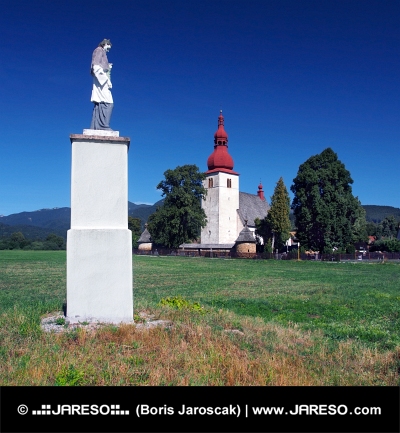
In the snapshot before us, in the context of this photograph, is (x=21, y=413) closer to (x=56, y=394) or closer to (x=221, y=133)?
(x=56, y=394)

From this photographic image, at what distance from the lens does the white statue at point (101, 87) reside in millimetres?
8922

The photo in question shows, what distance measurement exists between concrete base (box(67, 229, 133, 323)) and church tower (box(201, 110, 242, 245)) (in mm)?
67357

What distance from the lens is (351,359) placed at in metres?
6.57

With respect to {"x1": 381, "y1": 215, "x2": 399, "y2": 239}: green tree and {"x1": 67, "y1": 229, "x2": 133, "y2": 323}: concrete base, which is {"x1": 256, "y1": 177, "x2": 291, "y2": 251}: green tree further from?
{"x1": 67, "y1": 229, "x2": 133, "y2": 323}: concrete base

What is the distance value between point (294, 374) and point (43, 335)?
4.00 metres

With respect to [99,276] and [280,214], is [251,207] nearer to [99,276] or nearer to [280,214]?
[280,214]

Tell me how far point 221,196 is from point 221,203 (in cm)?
132

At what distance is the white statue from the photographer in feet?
29.3

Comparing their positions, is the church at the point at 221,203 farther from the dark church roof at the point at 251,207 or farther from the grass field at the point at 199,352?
the grass field at the point at 199,352

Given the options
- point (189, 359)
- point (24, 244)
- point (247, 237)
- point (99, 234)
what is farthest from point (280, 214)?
point (24, 244)

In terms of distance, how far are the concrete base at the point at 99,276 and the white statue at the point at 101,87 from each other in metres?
2.48

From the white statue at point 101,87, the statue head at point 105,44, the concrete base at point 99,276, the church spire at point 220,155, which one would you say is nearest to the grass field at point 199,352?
the concrete base at point 99,276

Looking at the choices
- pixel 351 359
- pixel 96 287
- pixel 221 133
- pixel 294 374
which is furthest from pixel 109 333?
pixel 221 133

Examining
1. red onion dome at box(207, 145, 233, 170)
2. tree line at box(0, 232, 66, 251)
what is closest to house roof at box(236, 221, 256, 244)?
red onion dome at box(207, 145, 233, 170)
